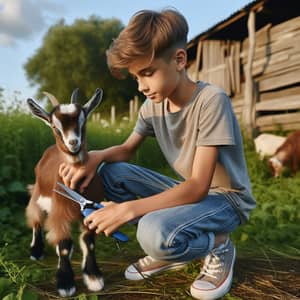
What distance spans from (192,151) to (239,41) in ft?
37.4

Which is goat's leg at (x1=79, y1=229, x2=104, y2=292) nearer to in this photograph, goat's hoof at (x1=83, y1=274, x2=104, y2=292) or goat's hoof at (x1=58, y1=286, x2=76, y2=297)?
goat's hoof at (x1=83, y1=274, x2=104, y2=292)

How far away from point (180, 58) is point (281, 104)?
861 centimetres

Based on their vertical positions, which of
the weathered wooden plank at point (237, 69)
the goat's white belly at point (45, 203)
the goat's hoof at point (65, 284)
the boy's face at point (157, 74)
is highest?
the weathered wooden plank at point (237, 69)

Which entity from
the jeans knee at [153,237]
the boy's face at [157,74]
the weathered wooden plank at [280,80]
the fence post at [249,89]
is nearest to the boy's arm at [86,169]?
the jeans knee at [153,237]

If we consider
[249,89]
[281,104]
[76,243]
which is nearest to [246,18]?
[249,89]

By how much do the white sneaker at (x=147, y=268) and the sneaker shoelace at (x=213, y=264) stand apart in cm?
27

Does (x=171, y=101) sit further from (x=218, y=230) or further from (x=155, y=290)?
(x=155, y=290)

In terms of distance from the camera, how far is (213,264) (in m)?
2.56

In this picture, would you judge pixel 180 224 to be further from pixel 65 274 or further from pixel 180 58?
pixel 180 58

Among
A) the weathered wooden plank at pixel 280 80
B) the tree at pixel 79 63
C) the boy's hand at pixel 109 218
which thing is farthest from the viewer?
the tree at pixel 79 63

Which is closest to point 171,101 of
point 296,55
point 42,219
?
point 42,219

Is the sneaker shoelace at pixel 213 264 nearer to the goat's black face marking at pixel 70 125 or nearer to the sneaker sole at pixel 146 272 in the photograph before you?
the sneaker sole at pixel 146 272

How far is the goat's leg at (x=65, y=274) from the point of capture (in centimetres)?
241

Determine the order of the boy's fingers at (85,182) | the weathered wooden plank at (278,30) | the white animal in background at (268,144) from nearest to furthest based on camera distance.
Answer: the boy's fingers at (85,182), the white animal in background at (268,144), the weathered wooden plank at (278,30)
